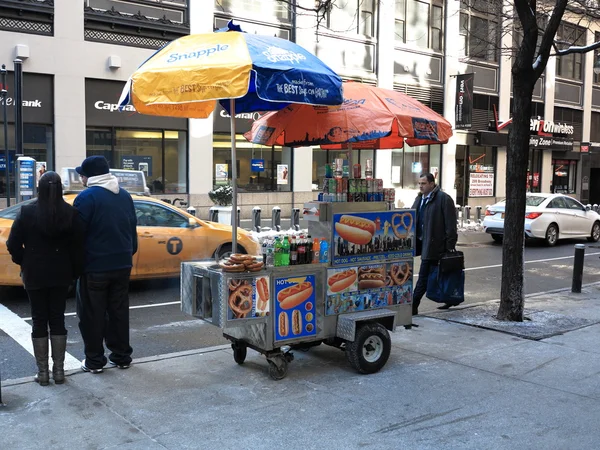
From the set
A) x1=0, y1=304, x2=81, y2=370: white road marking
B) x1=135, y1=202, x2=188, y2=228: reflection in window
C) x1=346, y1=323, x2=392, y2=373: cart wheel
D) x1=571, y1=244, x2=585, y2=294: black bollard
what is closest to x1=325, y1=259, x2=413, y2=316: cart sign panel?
x1=346, y1=323, x2=392, y2=373: cart wheel

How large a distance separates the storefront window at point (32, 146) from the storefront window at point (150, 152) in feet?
3.88

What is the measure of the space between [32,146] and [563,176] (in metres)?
A: 29.0

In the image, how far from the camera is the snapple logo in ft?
18.0

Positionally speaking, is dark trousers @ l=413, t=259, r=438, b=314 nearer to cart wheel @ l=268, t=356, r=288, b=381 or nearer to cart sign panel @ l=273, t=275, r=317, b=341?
cart sign panel @ l=273, t=275, r=317, b=341

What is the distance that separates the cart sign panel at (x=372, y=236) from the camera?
594 centimetres

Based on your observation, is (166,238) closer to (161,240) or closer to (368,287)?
(161,240)

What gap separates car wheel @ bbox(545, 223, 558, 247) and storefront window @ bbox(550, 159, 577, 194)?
18.3 metres

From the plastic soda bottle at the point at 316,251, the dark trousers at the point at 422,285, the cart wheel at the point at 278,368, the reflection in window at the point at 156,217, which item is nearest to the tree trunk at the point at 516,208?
the dark trousers at the point at 422,285

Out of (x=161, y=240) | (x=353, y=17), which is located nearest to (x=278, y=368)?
(x=161, y=240)

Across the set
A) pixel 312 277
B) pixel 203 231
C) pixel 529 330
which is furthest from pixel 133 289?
pixel 529 330

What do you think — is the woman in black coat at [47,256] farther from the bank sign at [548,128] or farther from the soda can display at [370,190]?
the bank sign at [548,128]

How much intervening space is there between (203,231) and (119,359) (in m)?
4.66

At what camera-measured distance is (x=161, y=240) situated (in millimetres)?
9852

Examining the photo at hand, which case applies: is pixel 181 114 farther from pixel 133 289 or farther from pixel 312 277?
pixel 133 289
